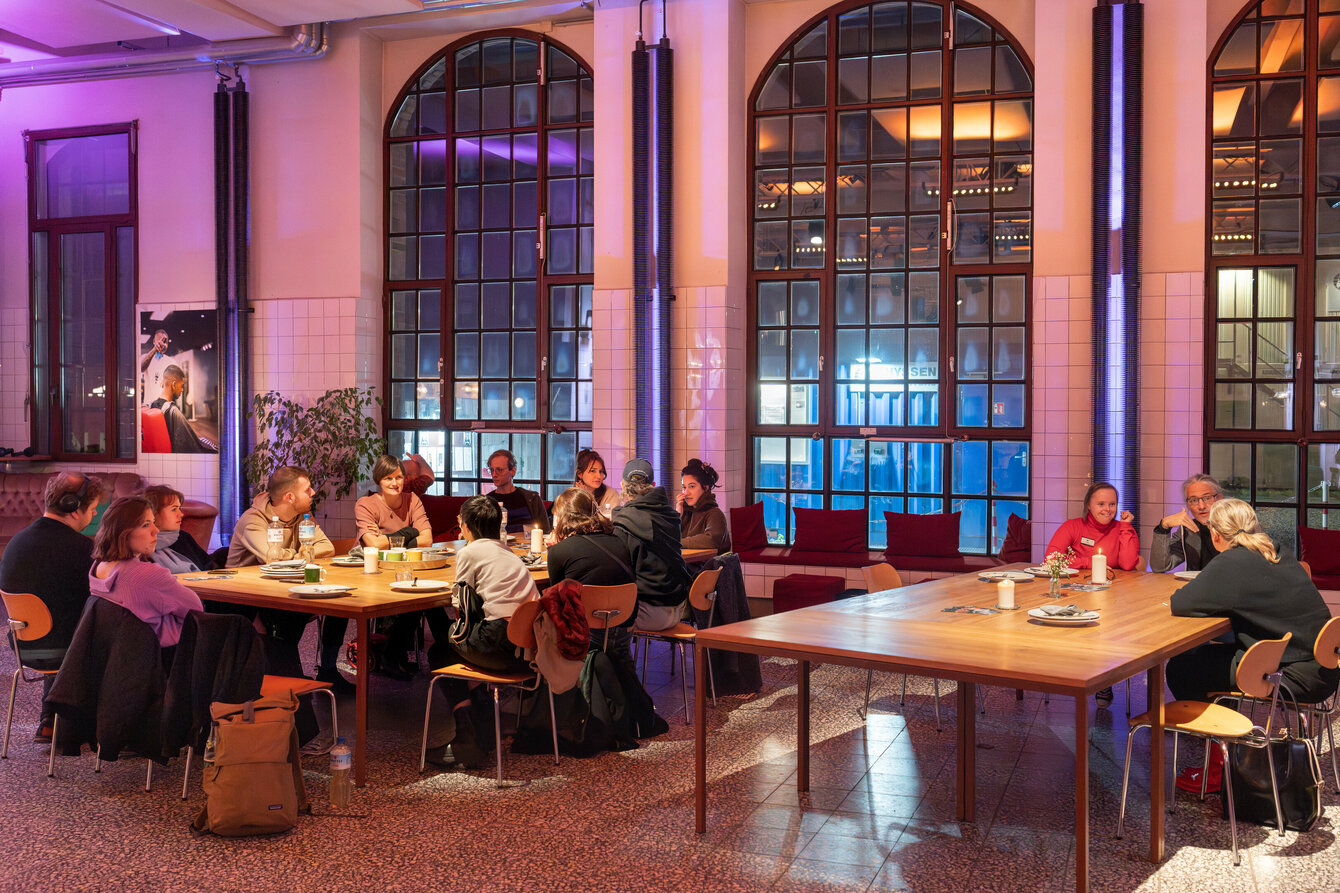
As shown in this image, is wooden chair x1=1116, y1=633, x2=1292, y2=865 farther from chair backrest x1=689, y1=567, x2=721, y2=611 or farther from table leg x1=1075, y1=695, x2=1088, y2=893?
chair backrest x1=689, y1=567, x2=721, y2=611

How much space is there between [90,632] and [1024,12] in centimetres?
710

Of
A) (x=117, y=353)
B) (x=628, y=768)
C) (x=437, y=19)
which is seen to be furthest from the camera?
(x=117, y=353)

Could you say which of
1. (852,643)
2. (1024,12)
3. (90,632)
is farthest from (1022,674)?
(1024,12)

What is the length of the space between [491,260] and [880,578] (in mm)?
5001

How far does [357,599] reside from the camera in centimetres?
471

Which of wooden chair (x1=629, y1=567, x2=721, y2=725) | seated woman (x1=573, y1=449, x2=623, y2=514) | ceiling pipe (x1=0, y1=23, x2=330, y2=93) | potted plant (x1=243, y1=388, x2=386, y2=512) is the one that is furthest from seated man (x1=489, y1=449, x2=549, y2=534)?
ceiling pipe (x1=0, y1=23, x2=330, y2=93)

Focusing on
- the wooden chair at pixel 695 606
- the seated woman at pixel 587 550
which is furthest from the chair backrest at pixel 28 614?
the wooden chair at pixel 695 606

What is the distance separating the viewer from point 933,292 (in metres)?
8.46

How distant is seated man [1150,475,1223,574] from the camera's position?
586 cm

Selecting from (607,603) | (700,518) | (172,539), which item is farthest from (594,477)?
(172,539)

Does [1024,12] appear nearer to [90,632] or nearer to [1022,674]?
[1022,674]

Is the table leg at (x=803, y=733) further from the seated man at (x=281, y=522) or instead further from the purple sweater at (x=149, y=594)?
the seated man at (x=281, y=522)

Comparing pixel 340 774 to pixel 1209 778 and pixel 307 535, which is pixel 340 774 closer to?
pixel 307 535

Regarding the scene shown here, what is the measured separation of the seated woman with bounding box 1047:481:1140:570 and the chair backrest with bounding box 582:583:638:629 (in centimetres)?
235
